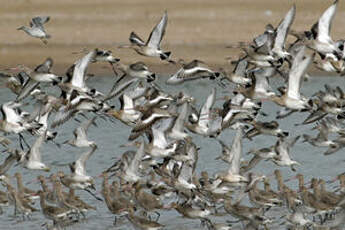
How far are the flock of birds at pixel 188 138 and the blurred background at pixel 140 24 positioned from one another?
15.7 metres

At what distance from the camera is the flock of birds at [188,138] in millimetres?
16594

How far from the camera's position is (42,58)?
3566 centimetres

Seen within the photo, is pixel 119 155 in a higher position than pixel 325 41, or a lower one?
lower

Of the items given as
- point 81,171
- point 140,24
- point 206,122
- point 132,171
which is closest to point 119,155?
point 81,171

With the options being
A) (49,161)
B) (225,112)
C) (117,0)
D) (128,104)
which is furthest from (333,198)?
(117,0)

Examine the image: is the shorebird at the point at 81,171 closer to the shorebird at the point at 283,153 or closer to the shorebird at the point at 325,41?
the shorebird at the point at 283,153

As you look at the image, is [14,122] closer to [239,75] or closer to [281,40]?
[239,75]

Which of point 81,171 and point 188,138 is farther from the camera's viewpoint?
point 81,171

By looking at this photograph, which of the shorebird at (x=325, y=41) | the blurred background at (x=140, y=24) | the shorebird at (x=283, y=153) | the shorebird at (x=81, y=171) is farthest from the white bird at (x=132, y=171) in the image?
the blurred background at (x=140, y=24)

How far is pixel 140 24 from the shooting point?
3709cm

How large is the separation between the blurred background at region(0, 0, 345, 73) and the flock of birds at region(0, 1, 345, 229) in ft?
51.7

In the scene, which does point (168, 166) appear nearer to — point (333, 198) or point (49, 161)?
point (333, 198)

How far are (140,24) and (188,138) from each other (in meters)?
20.3

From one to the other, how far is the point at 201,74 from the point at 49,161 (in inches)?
193
